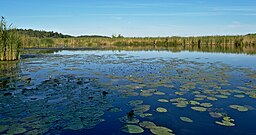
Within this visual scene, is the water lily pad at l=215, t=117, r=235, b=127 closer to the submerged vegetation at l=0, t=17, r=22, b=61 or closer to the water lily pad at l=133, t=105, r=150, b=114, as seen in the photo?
the water lily pad at l=133, t=105, r=150, b=114

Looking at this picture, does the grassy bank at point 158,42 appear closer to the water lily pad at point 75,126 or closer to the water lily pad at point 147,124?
the water lily pad at point 75,126

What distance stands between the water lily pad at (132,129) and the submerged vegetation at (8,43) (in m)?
17.5

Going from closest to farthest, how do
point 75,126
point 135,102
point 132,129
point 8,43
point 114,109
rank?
point 132,129 → point 75,126 → point 114,109 → point 135,102 → point 8,43

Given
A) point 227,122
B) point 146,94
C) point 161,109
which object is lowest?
point 227,122

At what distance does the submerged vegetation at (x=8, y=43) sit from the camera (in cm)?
1939

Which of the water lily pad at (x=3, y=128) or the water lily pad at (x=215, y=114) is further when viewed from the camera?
the water lily pad at (x=215, y=114)

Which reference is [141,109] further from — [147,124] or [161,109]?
[147,124]

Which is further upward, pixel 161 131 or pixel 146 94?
pixel 146 94

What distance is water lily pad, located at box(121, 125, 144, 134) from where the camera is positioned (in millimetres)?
5332

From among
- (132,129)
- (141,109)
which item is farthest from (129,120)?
(141,109)

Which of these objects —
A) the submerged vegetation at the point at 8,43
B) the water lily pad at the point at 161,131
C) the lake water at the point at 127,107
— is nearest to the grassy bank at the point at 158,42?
the submerged vegetation at the point at 8,43

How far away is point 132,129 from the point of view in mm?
5430

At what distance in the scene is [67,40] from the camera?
7262 centimetres

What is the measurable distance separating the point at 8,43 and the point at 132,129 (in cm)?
1788
